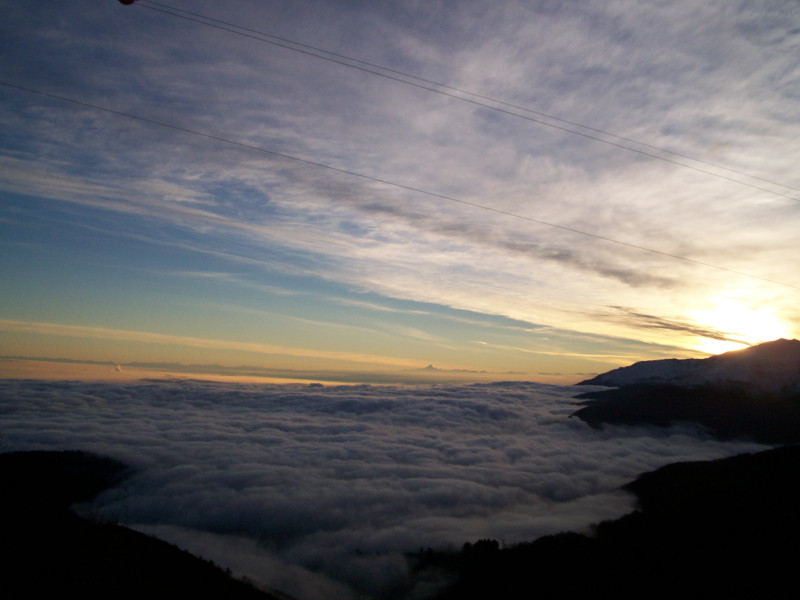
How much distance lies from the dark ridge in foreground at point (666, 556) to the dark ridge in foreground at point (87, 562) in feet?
124

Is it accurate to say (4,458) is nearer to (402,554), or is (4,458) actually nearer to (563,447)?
(402,554)

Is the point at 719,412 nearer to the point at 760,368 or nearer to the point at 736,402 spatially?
the point at 736,402

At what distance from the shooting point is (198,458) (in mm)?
83750

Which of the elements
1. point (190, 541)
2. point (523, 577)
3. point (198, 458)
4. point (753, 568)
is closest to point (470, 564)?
point (523, 577)

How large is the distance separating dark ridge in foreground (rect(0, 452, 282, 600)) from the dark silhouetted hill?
513 ft

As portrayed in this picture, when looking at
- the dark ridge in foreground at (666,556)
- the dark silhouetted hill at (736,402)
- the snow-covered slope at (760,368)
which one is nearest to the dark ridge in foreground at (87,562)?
the dark ridge in foreground at (666,556)

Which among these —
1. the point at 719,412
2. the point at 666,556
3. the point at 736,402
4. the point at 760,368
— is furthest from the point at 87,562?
the point at 760,368

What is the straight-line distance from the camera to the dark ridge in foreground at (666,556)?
38.8 m

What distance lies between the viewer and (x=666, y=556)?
46.3m

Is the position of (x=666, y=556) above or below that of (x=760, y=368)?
below

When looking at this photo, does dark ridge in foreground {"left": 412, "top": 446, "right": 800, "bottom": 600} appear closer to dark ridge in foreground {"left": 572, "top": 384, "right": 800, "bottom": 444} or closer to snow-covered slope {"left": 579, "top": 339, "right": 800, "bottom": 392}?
dark ridge in foreground {"left": 572, "top": 384, "right": 800, "bottom": 444}

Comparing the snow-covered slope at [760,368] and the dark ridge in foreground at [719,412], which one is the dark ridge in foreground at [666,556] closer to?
the dark ridge in foreground at [719,412]

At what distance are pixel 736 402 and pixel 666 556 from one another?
16449 centimetres

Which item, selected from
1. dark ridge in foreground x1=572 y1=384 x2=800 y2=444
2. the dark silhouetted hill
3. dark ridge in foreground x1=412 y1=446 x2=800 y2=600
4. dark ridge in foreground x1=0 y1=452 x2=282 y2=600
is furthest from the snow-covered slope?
dark ridge in foreground x1=0 y1=452 x2=282 y2=600
